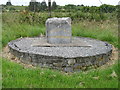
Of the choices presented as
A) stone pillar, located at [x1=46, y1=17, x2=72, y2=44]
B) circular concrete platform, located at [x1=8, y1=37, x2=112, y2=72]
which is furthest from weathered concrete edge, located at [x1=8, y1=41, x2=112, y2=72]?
stone pillar, located at [x1=46, y1=17, x2=72, y2=44]

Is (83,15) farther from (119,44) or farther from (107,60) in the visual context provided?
(107,60)

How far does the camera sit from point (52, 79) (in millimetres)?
4980

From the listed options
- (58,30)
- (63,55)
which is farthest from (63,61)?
(58,30)

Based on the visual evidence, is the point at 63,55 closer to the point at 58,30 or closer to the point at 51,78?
the point at 51,78

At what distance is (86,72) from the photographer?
18.6 feet

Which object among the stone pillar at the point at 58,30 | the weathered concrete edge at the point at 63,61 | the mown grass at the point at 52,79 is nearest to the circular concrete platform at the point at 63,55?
the weathered concrete edge at the point at 63,61

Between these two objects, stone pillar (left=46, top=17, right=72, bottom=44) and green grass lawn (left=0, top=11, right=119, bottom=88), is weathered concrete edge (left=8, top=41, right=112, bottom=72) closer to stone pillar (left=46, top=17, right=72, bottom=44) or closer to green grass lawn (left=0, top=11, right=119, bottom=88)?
green grass lawn (left=0, top=11, right=119, bottom=88)

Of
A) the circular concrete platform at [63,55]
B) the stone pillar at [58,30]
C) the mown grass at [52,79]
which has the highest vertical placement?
the stone pillar at [58,30]

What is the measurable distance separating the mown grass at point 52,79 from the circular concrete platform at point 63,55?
37 cm

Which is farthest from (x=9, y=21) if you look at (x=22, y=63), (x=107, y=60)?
(x=107, y=60)

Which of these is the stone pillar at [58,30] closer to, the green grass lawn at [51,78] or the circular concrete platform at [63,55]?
the circular concrete platform at [63,55]

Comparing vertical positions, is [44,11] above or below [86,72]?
above

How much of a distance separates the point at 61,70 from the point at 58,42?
1.83m

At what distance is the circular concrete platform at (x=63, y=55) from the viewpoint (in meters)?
5.80
